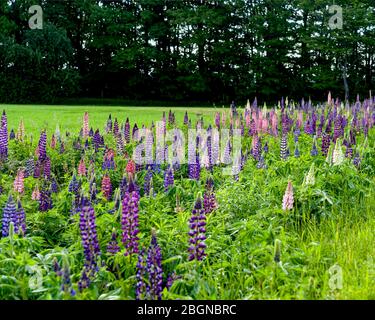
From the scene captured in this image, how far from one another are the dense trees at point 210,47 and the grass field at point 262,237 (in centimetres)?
3346

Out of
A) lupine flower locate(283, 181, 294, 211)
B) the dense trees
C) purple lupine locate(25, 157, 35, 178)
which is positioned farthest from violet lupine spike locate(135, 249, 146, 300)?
the dense trees

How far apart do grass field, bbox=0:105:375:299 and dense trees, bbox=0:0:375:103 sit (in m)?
33.5

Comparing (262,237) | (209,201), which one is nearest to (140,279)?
(262,237)

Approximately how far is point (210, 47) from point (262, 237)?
4027 cm

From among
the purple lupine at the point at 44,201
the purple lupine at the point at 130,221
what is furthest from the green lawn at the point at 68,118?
the purple lupine at the point at 130,221

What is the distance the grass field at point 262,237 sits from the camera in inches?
126

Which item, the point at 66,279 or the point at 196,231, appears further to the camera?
the point at 196,231

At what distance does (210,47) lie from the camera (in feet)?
141

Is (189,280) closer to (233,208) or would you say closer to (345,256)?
(345,256)

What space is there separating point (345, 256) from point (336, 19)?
35353 mm

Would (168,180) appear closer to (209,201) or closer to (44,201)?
(209,201)

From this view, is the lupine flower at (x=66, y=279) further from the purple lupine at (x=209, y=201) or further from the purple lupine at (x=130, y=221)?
the purple lupine at (x=209, y=201)

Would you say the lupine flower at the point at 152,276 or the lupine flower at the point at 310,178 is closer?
the lupine flower at the point at 152,276
